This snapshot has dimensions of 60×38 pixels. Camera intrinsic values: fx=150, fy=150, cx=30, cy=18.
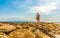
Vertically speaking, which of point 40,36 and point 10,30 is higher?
point 10,30

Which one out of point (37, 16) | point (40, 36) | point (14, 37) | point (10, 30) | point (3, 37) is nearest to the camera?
point (3, 37)

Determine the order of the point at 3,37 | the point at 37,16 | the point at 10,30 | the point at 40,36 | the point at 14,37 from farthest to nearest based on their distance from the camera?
the point at 37,16 → the point at 40,36 → the point at 10,30 → the point at 14,37 → the point at 3,37

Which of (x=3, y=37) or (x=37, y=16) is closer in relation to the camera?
(x=3, y=37)

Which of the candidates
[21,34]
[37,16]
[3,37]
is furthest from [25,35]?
[37,16]

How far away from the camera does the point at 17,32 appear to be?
1020 cm

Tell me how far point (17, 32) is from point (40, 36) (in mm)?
2810

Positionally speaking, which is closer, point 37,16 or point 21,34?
point 21,34

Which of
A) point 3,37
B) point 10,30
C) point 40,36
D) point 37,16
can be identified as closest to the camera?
point 3,37

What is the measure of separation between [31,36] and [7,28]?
184cm

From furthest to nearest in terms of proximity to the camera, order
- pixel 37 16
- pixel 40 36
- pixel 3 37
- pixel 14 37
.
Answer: pixel 37 16, pixel 40 36, pixel 14 37, pixel 3 37

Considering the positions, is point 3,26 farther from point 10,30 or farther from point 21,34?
point 21,34

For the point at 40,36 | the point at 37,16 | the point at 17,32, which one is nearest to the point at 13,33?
the point at 17,32

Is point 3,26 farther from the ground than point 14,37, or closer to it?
farther from the ground

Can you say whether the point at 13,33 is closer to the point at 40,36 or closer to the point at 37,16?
the point at 40,36
